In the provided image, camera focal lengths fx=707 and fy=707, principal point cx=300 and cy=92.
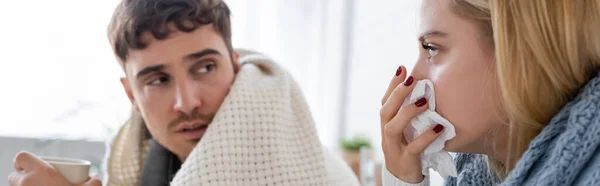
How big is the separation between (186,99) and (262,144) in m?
0.15

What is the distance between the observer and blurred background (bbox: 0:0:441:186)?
221 centimetres

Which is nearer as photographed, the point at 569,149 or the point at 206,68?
the point at 569,149

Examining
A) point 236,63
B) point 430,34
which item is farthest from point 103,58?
point 430,34

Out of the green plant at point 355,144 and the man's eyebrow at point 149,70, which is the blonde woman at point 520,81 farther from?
the green plant at point 355,144

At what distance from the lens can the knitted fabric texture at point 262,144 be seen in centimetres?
112

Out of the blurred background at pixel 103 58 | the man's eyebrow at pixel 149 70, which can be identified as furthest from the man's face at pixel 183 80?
the blurred background at pixel 103 58

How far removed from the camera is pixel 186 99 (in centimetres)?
118

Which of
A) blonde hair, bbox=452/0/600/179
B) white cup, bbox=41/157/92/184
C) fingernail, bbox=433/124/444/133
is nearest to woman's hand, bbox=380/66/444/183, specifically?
fingernail, bbox=433/124/444/133

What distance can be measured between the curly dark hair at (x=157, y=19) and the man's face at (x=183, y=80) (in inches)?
0.5

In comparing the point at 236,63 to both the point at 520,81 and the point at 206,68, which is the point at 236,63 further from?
the point at 520,81

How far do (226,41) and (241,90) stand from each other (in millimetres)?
124

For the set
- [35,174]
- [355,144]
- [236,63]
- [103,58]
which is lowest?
[355,144]

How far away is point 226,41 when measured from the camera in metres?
1.28

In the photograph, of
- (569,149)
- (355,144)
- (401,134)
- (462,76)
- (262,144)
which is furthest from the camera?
(355,144)
